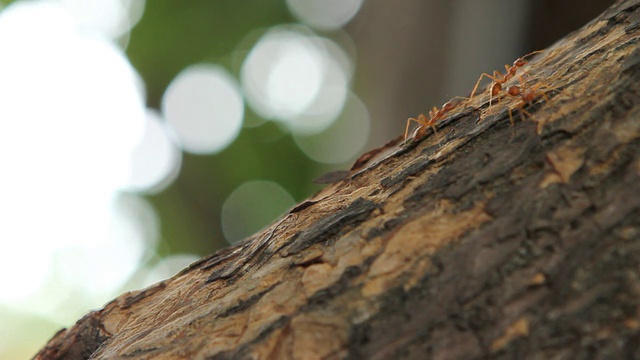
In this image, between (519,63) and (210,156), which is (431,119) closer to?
(519,63)

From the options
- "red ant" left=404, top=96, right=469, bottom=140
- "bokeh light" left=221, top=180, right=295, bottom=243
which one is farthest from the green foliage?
"red ant" left=404, top=96, right=469, bottom=140

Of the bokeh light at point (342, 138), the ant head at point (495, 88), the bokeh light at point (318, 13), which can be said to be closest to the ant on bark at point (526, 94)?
the ant head at point (495, 88)

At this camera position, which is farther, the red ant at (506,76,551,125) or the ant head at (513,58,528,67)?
the ant head at (513,58,528,67)

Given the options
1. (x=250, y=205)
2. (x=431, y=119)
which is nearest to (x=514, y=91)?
(x=431, y=119)

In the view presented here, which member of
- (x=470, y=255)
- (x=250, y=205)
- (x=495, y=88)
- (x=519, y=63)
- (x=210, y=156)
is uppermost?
(x=210, y=156)

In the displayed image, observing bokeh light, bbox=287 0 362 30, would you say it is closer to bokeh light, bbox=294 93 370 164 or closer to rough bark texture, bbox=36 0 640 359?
bokeh light, bbox=294 93 370 164

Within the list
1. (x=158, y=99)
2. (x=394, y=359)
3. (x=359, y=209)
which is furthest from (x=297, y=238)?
(x=158, y=99)
